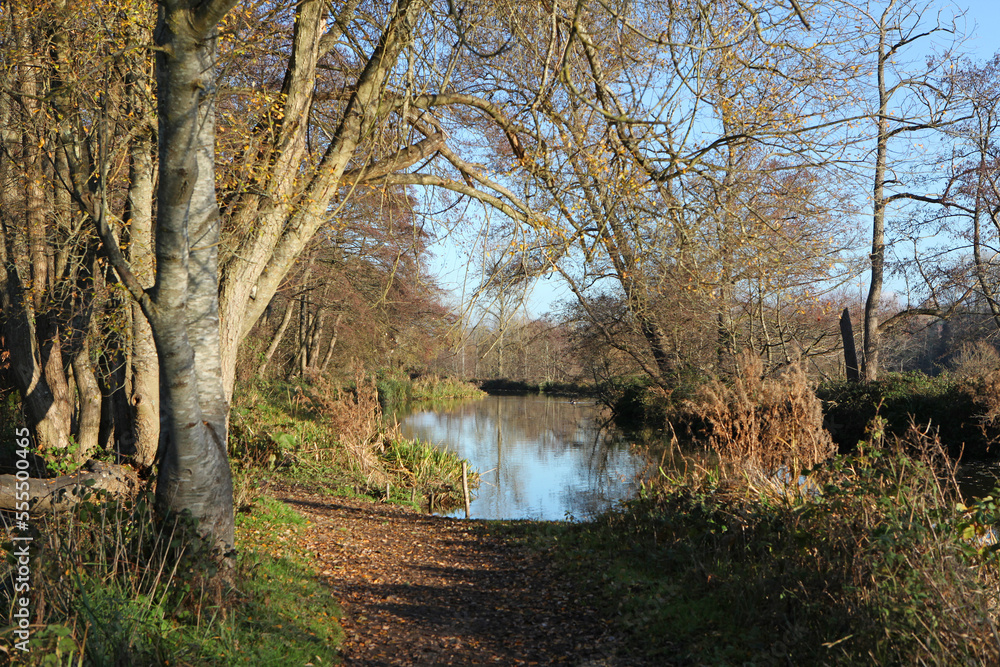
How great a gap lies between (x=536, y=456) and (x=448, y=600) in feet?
36.9

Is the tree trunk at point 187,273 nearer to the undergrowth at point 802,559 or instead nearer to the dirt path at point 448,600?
the dirt path at point 448,600

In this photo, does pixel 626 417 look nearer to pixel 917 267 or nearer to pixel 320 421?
pixel 917 267

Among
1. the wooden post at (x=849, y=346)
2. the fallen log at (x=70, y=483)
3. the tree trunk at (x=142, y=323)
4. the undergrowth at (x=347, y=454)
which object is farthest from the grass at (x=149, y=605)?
the wooden post at (x=849, y=346)

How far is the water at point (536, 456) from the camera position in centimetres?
1152

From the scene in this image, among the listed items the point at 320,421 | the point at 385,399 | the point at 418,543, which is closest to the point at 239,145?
the point at 418,543

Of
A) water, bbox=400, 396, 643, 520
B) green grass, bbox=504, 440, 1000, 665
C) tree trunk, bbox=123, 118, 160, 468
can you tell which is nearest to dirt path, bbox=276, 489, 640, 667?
green grass, bbox=504, 440, 1000, 665

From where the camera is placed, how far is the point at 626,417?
75.5ft

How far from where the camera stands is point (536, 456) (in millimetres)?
17062

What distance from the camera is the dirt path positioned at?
4.75m

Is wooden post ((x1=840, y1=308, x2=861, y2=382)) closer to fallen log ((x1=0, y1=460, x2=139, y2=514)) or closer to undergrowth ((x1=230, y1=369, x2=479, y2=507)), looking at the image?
undergrowth ((x1=230, y1=369, x2=479, y2=507))

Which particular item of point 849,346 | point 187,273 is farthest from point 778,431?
point 849,346

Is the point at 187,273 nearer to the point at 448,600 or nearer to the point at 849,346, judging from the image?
the point at 448,600

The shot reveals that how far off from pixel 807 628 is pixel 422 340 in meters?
22.3

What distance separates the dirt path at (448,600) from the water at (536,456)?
244 centimetres
